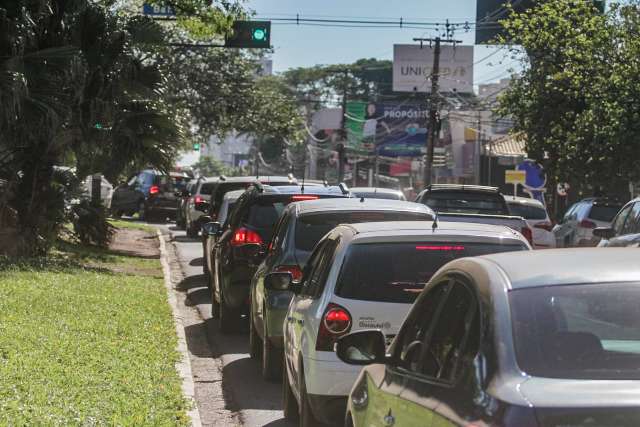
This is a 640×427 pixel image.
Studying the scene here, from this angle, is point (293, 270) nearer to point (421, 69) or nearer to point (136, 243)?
point (136, 243)

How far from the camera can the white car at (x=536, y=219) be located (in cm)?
2452

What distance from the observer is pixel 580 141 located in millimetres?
32219

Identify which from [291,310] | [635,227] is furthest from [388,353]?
[635,227]

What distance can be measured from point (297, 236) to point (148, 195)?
33953 mm

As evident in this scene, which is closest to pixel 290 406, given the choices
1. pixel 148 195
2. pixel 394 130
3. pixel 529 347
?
pixel 529 347

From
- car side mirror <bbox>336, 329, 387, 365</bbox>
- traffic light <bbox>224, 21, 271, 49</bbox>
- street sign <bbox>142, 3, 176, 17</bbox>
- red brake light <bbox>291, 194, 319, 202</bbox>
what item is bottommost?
car side mirror <bbox>336, 329, 387, 365</bbox>

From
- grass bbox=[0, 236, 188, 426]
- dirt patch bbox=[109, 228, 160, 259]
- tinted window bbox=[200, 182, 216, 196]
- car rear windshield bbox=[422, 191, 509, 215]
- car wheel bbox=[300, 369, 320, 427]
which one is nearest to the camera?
car wheel bbox=[300, 369, 320, 427]

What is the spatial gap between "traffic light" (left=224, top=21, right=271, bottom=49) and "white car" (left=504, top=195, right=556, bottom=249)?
21.8 ft

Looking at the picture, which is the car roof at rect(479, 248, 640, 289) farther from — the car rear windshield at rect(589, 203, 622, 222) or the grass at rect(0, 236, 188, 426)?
the car rear windshield at rect(589, 203, 622, 222)

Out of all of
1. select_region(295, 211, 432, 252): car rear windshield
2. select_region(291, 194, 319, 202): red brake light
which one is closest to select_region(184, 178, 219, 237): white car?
select_region(291, 194, 319, 202): red brake light

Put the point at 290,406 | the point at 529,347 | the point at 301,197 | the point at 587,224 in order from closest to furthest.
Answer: the point at 529,347 < the point at 290,406 < the point at 301,197 < the point at 587,224

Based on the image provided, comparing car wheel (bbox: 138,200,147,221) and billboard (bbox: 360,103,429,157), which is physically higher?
billboard (bbox: 360,103,429,157)

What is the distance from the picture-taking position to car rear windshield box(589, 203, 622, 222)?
25.4 meters

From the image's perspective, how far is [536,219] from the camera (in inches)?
1002
